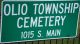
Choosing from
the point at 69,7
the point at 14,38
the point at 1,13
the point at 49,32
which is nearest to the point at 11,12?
the point at 1,13

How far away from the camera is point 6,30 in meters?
3.68

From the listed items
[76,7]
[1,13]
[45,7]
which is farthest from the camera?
[76,7]

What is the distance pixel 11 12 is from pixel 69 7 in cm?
94

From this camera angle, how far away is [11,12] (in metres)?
3.62

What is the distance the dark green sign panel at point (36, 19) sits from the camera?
365cm

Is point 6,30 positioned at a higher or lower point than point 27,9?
lower

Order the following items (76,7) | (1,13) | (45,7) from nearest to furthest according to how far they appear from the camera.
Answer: (1,13)
(45,7)
(76,7)

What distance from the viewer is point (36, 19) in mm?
3764

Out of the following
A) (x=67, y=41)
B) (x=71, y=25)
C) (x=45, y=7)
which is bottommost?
(x=67, y=41)

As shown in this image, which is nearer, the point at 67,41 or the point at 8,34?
the point at 8,34

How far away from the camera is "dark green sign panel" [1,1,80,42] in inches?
144

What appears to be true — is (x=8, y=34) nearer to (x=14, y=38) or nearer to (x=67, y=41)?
(x=14, y=38)

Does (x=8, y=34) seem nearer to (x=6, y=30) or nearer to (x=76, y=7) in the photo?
(x=6, y=30)

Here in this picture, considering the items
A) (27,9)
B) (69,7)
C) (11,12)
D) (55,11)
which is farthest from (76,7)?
(11,12)
